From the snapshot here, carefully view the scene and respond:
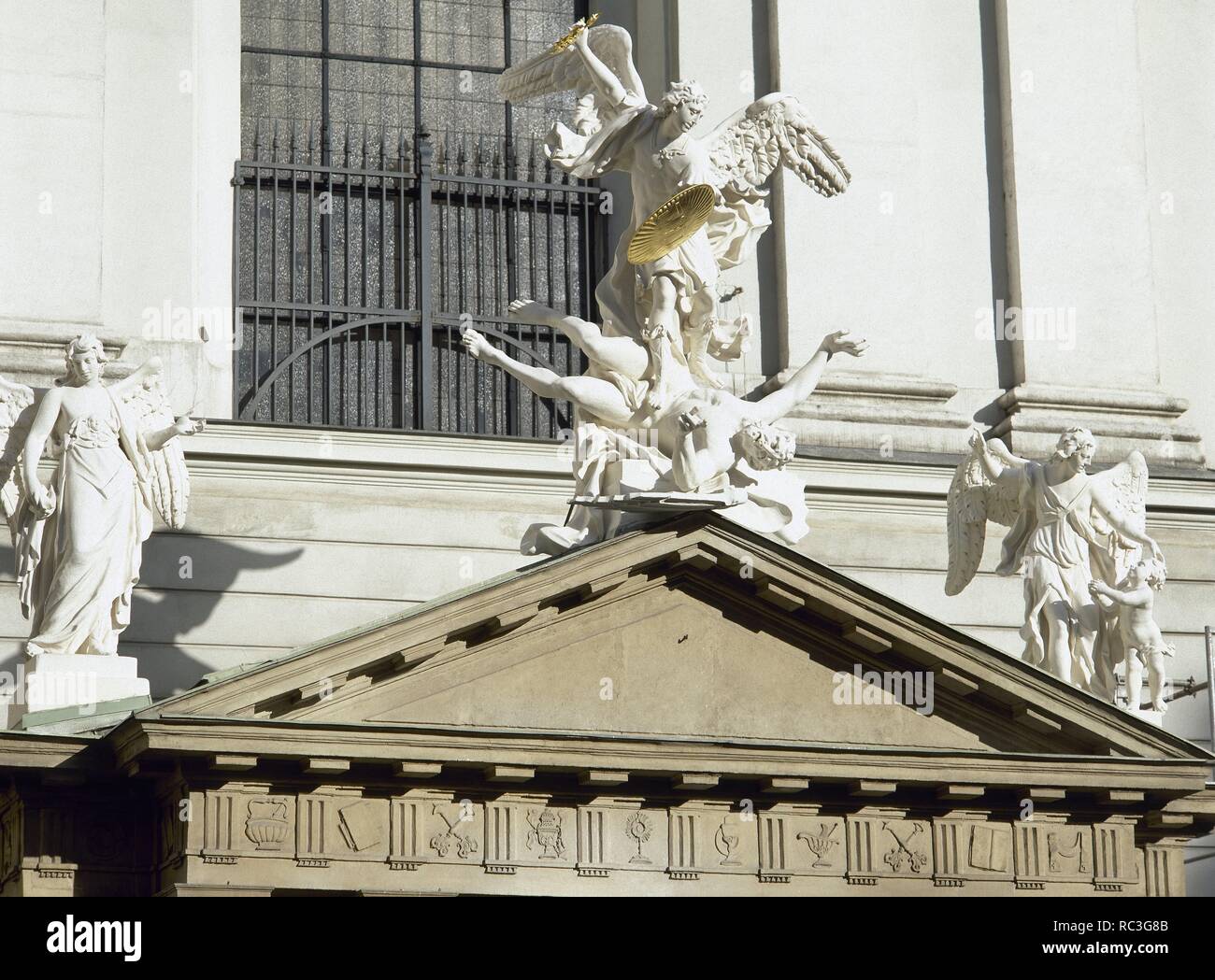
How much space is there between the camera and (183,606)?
23.5 metres

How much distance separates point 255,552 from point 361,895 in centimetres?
525

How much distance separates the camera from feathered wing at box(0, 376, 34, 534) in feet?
65.5

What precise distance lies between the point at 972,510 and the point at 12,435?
7.70 metres

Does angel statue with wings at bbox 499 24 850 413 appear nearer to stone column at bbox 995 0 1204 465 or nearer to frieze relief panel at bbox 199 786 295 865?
stone column at bbox 995 0 1204 465

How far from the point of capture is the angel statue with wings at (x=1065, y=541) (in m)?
21.9

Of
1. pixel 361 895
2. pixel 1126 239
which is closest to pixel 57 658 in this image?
pixel 361 895

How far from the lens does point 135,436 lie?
66.1ft

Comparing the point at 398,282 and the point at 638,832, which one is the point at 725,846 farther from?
the point at 398,282

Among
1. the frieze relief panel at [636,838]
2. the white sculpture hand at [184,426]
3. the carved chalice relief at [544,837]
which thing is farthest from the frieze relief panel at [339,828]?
the white sculpture hand at [184,426]

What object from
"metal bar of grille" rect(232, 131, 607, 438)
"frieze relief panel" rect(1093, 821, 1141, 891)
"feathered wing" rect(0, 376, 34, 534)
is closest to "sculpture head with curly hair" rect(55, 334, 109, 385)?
"feathered wing" rect(0, 376, 34, 534)

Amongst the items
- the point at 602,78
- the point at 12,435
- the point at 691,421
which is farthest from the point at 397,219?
the point at 12,435

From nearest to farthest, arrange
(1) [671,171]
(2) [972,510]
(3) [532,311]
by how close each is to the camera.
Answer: (1) [671,171]
(3) [532,311]
(2) [972,510]

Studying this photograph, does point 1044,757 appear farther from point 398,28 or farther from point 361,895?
point 398,28

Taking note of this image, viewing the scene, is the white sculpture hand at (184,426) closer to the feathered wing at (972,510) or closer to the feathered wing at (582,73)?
the feathered wing at (582,73)
